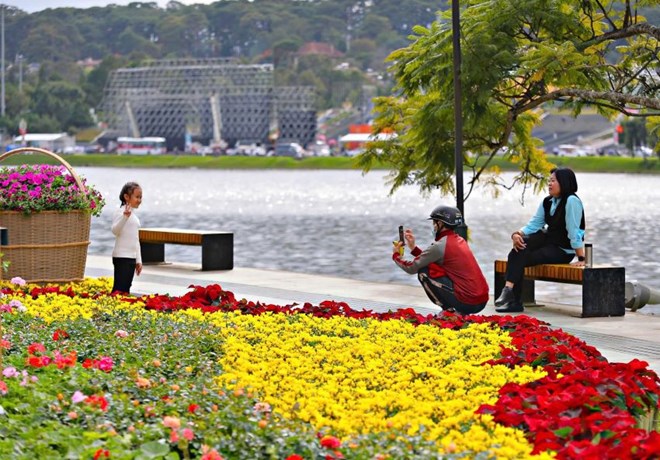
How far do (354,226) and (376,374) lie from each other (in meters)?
39.4

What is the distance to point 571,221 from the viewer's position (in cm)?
1411

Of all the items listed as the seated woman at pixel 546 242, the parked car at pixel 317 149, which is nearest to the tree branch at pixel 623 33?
the seated woman at pixel 546 242

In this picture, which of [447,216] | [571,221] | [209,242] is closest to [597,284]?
[571,221]

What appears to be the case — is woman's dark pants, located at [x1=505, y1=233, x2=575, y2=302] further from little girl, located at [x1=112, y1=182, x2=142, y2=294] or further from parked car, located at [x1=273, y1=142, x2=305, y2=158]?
parked car, located at [x1=273, y1=142, x2=305, y2=158]

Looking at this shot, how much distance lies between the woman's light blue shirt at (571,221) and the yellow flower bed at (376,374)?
404 cm

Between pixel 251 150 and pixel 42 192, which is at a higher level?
Answer: pixel 42 192

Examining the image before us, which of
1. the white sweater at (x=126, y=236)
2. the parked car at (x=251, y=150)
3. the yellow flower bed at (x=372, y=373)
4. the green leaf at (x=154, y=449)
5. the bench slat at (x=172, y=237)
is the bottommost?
the parked car at (x=251, y=150)

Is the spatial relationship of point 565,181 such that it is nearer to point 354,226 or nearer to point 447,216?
point 447,216

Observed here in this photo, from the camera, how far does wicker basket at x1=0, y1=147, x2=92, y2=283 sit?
47.2 feet

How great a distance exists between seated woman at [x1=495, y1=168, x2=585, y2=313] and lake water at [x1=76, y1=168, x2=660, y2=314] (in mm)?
3807

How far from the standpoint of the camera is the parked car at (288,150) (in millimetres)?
178625

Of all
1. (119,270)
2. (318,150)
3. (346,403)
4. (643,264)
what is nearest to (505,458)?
(346,403)

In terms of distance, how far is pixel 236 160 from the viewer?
16175 cm

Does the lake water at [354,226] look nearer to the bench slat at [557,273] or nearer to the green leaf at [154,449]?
the bench slat at [557,273]
